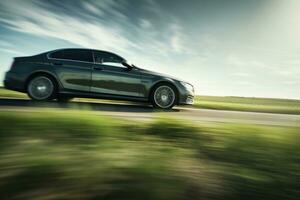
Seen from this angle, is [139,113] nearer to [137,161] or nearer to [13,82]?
[13,82]

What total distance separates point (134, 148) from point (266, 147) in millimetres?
1111

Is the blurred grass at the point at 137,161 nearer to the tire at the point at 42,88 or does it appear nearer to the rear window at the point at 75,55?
the tire at the point at 42,88

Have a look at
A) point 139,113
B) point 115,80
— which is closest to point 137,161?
point 139,113

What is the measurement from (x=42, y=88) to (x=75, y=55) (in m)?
1.12

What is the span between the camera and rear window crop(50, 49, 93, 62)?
32.8ft

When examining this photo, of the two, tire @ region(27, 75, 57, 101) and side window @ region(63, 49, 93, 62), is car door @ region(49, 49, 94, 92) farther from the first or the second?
tire @ region(27, 75, 57, 101)

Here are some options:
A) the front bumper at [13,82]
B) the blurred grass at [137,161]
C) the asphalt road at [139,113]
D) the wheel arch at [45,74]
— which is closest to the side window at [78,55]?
the wheel arch at [45,74]

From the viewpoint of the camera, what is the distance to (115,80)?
32.3ft

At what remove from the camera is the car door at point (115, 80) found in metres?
9.82

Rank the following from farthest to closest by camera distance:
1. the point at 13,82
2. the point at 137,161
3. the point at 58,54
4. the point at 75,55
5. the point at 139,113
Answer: the point at 75,55
the point at 58,54
the point at 13,82
the point at 139,113
the point at 137,161

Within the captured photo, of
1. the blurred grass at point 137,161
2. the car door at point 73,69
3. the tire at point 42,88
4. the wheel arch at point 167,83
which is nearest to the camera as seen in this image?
the blurred grass at point 137,161

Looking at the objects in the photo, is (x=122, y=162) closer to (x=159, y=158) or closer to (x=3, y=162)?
(x=159, y=158)

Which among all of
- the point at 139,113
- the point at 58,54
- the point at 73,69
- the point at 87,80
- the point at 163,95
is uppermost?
the point at 58,54

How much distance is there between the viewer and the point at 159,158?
119 inches
